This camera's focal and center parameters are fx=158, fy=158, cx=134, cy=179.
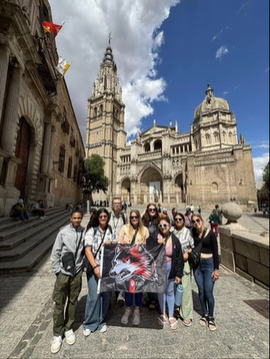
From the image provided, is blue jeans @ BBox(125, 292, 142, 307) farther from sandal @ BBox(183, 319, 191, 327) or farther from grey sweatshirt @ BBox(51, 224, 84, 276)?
grey sweatshirt @ BBox(51, 224, 84, 276)

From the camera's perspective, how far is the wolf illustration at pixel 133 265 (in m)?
2.26

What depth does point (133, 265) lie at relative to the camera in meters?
2.30

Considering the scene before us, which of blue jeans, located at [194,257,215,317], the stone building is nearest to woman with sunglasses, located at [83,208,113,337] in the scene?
blue jeans, located at [194,257,215,317]

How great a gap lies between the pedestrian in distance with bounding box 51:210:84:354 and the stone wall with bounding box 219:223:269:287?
3.68 m

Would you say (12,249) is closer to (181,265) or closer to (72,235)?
(72,235)

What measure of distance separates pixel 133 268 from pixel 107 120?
44.9m

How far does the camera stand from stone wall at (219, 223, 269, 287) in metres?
3.42

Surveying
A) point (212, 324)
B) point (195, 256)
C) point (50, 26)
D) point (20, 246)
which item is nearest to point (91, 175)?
point (50, 26)

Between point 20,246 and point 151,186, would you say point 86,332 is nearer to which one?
point 20,246

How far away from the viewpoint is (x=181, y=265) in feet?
7.91

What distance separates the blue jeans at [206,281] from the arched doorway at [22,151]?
9.26 metres

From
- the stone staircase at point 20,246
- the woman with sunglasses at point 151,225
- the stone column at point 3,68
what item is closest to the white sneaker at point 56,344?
the woman with sunglasses at point 151,225

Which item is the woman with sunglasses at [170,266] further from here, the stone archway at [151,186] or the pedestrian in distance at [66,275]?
the stone archway at [151,186]

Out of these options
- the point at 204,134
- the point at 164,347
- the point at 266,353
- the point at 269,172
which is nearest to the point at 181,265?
the point at 164,347
